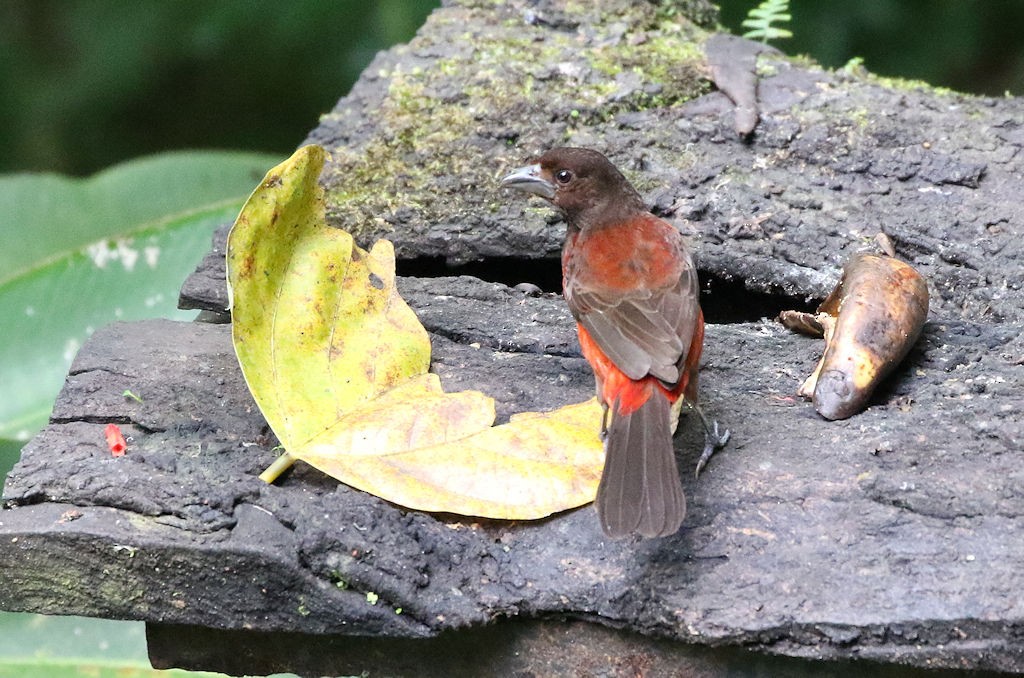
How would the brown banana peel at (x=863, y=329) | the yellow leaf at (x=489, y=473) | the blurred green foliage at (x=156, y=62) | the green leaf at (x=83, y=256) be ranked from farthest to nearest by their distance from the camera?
the blurred green foliage at (x=156, y=62), the green leaf at (x=83, y=256), the brown banana peel at (x=863, y=329), the yellow leaf at (x=489, y=473)

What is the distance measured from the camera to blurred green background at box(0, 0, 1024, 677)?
5164 millimetres

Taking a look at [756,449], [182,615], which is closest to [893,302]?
[756,449]

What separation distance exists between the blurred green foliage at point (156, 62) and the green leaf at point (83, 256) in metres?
1.02

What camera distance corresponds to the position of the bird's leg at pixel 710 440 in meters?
2.37

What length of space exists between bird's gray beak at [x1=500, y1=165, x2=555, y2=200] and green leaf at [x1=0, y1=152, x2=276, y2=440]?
1.23m

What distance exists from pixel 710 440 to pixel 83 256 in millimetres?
2526

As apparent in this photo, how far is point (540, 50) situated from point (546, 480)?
6.68 ft

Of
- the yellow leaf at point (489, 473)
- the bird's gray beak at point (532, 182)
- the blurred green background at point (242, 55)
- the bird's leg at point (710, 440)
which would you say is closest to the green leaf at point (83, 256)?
the blurred green background at point (242, 55)

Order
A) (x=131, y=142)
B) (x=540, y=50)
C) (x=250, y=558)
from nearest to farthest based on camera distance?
1. (x=250, y=558)
2. (x=540, y=50)
3. (x=131, y=142)

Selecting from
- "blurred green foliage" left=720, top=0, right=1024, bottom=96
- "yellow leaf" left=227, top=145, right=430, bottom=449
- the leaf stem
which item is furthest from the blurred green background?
the leaf stem

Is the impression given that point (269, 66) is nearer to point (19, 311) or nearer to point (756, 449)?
point (19, 311)

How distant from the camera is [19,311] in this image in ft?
12.9

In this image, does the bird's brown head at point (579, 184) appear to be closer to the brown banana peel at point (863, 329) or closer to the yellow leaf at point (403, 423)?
the brown banana peel at point (863, 329)

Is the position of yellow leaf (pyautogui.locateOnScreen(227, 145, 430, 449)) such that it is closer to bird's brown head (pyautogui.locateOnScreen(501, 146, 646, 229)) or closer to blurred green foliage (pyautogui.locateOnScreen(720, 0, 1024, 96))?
bird's brown head (pyautogui.locateOnScreen(501, 146, 646, 229))
